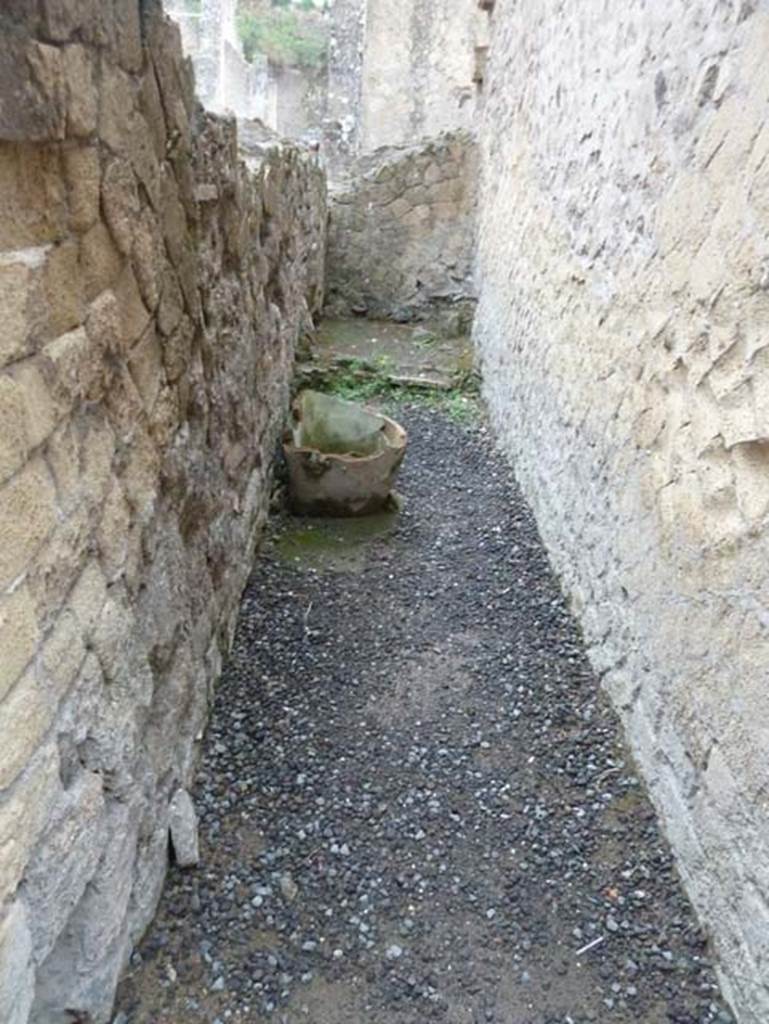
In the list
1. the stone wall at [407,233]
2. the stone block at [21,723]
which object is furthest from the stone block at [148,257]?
the stone wall at [407,233]

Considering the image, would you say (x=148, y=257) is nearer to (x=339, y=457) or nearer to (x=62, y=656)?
Result: (x=62, y=656)

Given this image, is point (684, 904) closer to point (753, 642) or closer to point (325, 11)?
point (753, 642)

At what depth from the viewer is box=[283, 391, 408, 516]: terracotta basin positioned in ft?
11.6

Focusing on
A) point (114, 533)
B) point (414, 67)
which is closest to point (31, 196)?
point (114, 533)

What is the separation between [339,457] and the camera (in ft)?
11.6

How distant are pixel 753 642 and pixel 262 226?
110 inches

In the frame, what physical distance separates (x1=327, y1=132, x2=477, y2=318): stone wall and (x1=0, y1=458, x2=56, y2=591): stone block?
20.8 feet

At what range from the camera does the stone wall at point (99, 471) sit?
1.03 metres

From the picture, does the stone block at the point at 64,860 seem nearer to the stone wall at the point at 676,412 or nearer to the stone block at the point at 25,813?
the stone block at the point at 25,813

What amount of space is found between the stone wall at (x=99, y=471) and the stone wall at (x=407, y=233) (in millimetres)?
5077

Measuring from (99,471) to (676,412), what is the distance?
1651 mm

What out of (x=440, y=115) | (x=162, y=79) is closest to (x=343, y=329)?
(x=162, y=79)

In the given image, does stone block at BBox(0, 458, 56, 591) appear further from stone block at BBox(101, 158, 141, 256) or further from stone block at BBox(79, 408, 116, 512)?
stone block at BBox(101, 158, 141, 256)

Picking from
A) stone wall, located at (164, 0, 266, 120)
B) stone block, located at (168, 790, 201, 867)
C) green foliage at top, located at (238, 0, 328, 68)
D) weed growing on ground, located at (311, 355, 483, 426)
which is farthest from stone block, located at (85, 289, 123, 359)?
green foliage at top, located at (238, 0, 328, 68)
